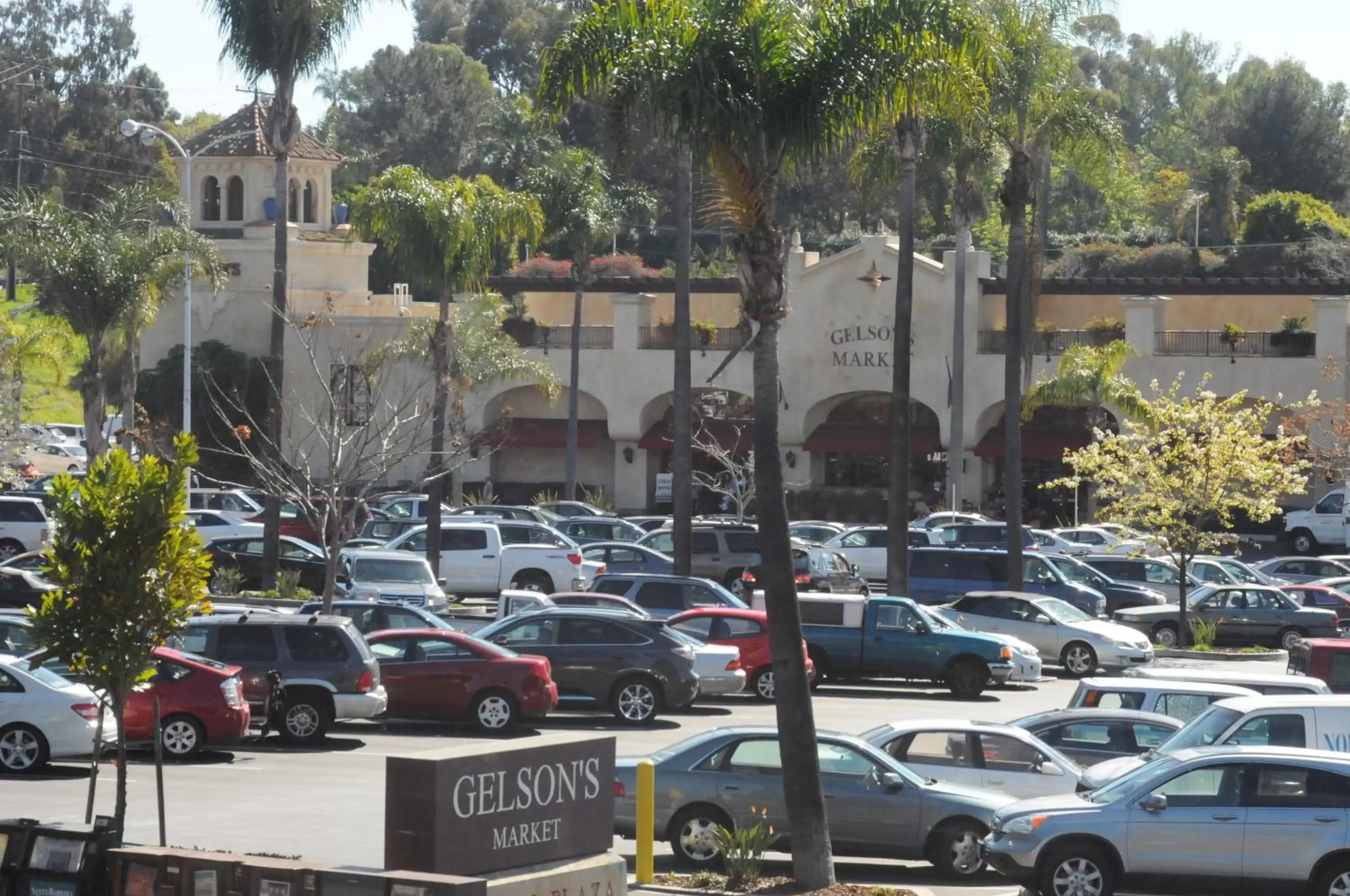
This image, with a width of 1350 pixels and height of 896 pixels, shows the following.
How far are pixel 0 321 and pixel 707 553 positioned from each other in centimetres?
1717

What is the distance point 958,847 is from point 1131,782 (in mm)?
1802

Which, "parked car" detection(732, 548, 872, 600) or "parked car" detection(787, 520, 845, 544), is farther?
"parked car" detection(787, 520, 845, 544)

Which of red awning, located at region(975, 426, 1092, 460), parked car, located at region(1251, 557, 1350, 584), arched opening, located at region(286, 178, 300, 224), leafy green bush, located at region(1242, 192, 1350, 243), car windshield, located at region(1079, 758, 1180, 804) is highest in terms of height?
leafy green bush, located at region(1242, 192, 1350, 243)

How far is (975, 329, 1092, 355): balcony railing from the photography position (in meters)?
56.1

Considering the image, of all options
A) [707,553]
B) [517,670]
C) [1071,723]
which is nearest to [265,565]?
[707,553]

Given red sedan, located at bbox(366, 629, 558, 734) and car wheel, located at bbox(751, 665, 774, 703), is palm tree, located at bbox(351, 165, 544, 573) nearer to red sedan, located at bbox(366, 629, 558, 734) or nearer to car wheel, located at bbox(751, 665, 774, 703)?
car wheel, located at bbox(751, 665, 774, 703)

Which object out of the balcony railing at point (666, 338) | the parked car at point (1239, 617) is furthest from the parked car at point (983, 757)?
the balcony railing at point (666, 338)

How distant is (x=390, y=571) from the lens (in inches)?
1243

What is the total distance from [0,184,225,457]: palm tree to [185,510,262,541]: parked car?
279cm

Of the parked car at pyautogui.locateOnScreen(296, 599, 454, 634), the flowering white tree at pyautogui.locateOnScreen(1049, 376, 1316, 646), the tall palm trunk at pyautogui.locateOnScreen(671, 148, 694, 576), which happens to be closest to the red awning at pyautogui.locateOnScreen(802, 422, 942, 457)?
the flowering white tree at pyautogui.locateOnScreen(1049, 376, 1316, 646)

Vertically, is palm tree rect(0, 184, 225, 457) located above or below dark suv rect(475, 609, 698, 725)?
above

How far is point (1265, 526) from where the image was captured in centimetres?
5369

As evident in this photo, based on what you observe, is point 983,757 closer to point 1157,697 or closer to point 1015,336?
point 1157,697

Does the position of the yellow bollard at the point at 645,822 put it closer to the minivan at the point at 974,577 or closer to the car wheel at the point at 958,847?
the car wheel at the point at 958,847
